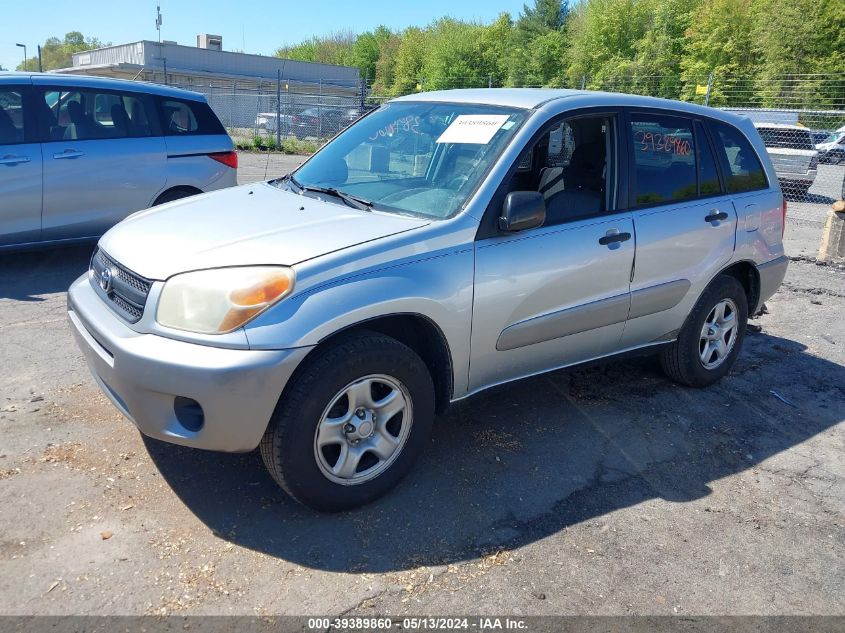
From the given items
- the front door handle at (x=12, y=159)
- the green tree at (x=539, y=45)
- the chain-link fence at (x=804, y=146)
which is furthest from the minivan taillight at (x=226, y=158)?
the green tree at (x=539, y=45)

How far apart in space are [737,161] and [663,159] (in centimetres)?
82

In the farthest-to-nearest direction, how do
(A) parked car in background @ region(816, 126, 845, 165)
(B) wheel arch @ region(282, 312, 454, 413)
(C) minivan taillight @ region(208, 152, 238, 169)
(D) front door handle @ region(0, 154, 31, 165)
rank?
(A) parked car in background @ region(816, 126, 845, 165), (C) minivan taillight @ region(208, 152, 238, 169), (D) front door handle @ region(0, 154, 31, 165), (B) wheel arch @ region(282, 312, 454, 413)

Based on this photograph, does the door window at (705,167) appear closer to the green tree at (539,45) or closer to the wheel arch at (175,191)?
the wheel arch at (175,191)

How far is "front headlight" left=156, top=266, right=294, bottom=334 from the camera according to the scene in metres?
2.82

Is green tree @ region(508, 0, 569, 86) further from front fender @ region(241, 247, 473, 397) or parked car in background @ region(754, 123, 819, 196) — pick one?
front fender @ region(241, 247, 473, 397)

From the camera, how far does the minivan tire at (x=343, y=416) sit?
2893 millimetres

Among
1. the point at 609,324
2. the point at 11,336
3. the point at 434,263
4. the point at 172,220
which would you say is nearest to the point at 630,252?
the point at 609,324

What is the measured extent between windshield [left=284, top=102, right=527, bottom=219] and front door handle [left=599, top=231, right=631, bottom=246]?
77cm

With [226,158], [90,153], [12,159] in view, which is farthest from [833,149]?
[12,159]

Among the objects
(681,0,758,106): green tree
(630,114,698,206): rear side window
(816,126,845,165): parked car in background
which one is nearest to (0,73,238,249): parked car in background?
(630,114,698,206): rear side window

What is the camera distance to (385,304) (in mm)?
3031

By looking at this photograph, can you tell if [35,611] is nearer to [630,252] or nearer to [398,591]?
[398,591]

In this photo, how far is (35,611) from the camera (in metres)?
2.50

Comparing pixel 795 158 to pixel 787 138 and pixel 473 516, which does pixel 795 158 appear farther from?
pixel 473 516
